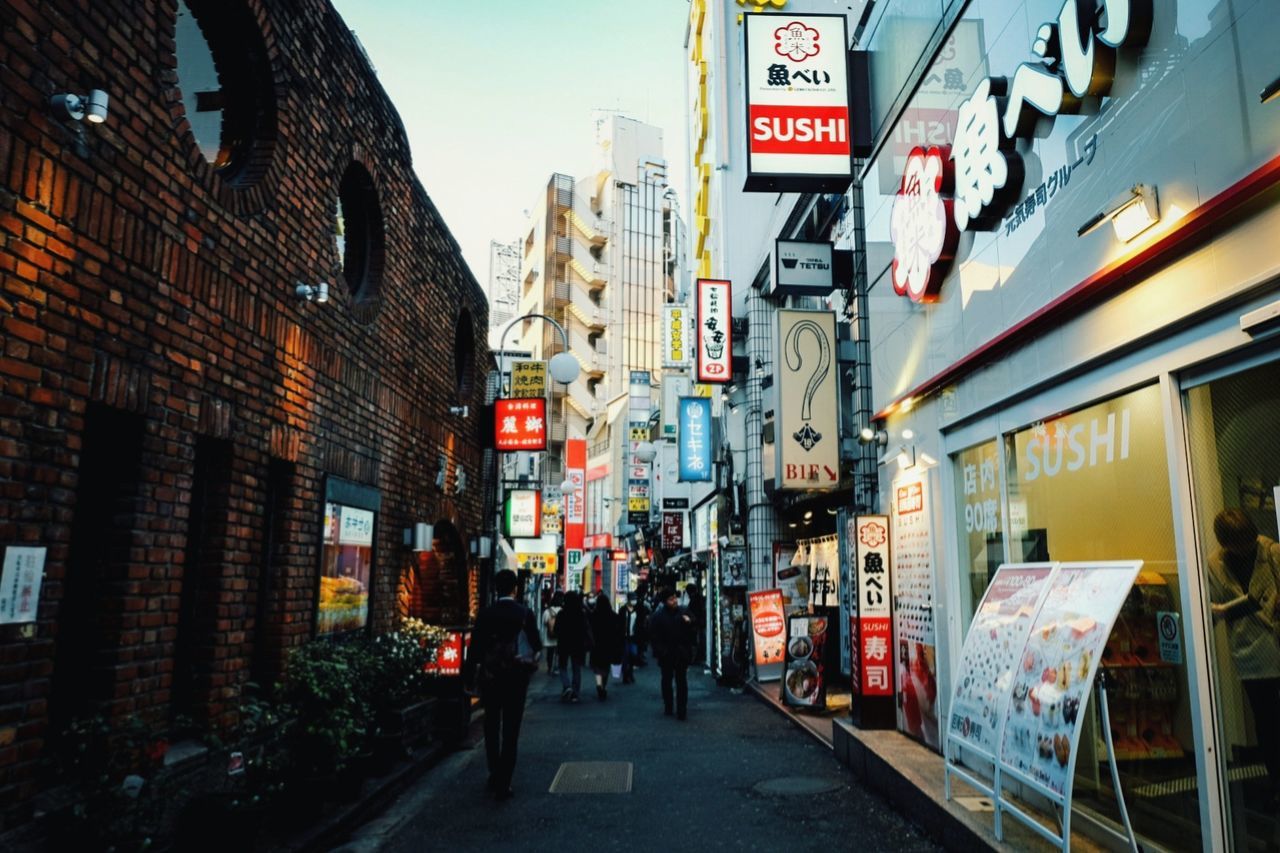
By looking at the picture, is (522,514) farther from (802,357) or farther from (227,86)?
(227,86)

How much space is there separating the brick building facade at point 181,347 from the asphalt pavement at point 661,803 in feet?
6.05

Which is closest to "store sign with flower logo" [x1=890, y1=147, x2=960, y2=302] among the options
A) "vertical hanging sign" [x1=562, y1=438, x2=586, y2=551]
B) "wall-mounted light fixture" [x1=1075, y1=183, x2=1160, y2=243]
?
"wall-mounted light fixture" [x1=1075, y1=183, x2=1160, y2=243]

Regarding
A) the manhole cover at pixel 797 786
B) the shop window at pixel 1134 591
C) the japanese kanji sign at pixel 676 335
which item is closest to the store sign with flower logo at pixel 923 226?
the shop window at pixel 1134 591

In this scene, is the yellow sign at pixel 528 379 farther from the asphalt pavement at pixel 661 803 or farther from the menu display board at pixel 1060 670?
the menu display board at pixel 1060 670

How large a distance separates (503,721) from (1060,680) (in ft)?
16.7

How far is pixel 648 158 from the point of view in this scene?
208 feet

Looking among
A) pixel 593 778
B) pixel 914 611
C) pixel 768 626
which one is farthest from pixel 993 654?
pixel 768 626

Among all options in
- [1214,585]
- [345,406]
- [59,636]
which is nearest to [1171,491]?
[1214,585]

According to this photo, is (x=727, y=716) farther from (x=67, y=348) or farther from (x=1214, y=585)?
(x=67, y=348)

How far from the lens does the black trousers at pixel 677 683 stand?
41.9ft

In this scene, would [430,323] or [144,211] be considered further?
[430,323]

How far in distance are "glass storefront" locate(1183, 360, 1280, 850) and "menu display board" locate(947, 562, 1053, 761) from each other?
2.80ft

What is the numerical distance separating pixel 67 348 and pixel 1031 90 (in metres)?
6.05

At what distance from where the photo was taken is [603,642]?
16.0 m
